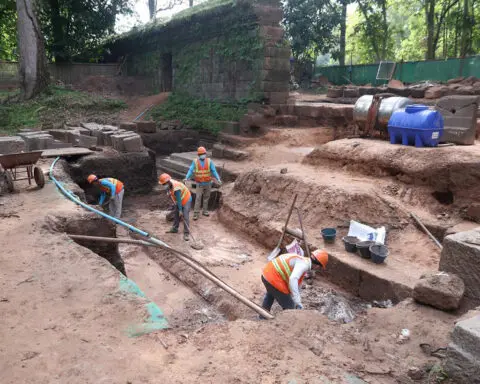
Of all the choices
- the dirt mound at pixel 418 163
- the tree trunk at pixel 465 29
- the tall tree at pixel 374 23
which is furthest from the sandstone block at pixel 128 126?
the tree trunk at pixel 465 29

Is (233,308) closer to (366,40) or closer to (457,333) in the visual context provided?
(457,333)

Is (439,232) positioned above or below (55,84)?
below

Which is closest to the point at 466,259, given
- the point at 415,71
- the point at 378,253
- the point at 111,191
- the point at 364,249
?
the point at 378,253

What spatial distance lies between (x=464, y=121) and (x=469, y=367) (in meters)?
6.95

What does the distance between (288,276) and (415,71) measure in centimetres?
1631

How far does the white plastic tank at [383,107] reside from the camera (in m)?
9.88


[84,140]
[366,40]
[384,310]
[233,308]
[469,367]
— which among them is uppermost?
[366,40]

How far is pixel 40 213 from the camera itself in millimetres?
6262

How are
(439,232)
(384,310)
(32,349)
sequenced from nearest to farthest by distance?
(32,349) < (384,310) < (439,232)

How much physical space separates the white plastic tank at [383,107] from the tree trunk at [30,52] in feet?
45.7

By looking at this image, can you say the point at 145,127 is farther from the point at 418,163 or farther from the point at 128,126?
the point at 418,163

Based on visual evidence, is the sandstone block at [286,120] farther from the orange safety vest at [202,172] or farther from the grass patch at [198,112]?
the orange safety vest at [202,172]

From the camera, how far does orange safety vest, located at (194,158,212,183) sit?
995cm

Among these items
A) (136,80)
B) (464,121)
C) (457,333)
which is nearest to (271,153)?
(464,121)
